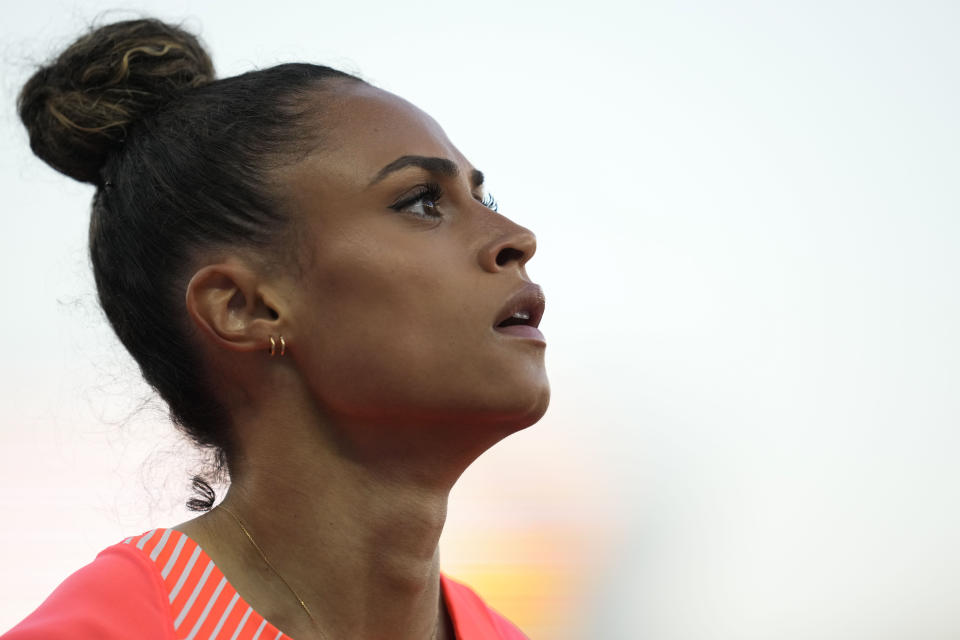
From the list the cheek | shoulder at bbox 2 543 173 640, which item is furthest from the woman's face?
shoulder at bbox 2 543 173 640

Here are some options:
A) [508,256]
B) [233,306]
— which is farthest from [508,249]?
[233,306]

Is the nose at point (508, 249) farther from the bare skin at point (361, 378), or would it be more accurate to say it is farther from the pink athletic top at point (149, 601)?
the pink athletic top at point (149, 601)

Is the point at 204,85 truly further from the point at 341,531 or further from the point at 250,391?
the point at 341,531

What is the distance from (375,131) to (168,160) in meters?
0.33

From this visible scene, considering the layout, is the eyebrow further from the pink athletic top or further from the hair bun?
the pink athletic top

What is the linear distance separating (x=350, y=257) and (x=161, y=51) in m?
0.56

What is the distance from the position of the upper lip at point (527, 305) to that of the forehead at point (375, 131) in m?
0.26

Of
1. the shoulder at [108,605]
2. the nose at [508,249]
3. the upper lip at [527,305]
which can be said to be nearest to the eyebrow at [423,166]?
the nose at [508,249]

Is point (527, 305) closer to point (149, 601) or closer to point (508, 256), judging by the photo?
point (508, 256)

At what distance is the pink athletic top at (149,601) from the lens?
1418mm

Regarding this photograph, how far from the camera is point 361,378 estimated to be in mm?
1562

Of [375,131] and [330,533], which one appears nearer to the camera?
[330,533]

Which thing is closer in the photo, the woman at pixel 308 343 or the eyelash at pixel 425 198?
the woman at pixel 308 343

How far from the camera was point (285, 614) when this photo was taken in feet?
5.20
